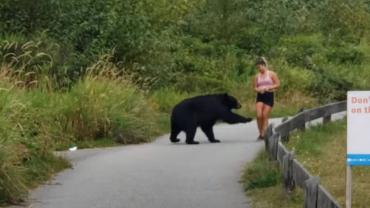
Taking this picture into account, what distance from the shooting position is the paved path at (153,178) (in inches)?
473

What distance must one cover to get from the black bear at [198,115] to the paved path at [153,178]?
0.38 metres

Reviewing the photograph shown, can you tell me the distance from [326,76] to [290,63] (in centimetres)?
223

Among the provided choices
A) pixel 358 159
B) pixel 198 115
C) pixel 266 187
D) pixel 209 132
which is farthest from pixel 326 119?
pixel 358 159

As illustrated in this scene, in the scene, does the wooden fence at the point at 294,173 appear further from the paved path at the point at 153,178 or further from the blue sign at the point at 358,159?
the paved path at the point at 153,178

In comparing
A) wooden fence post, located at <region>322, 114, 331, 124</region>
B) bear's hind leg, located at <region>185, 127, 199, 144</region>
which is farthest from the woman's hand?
wooden fence post, located at <region>322, 114, 331, 124</region>

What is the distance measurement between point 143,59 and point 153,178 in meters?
14.5

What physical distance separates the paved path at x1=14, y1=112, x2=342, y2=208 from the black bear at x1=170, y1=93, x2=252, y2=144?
38cm

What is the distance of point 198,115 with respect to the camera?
19438 mm

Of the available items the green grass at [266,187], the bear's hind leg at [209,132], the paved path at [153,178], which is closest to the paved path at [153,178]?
the paved path at [153,178]

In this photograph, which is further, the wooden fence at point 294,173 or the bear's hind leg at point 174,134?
the bear's hind leg at point 174,134

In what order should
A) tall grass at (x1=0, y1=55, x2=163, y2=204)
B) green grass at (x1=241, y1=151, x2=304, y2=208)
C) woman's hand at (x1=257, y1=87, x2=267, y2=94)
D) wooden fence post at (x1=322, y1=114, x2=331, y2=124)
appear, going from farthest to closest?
wooden fence post at (x1=322, y1=114, x2=331, y2=124), woman's hand at (x1=257, y1=87, x2=267, y2=94), tall grass at (x1=0, y1=55, x2=163, y2=204), green grass at (x1=241, y1=151, x2=304, y2=208)

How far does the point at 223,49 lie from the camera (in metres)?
37.4

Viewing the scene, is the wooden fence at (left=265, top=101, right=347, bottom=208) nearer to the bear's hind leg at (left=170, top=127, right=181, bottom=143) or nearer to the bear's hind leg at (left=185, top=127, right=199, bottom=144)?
the bear's hind leg at (left=185, top=127, right=199, bottom=144)

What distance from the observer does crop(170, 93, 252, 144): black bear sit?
1928 cm
